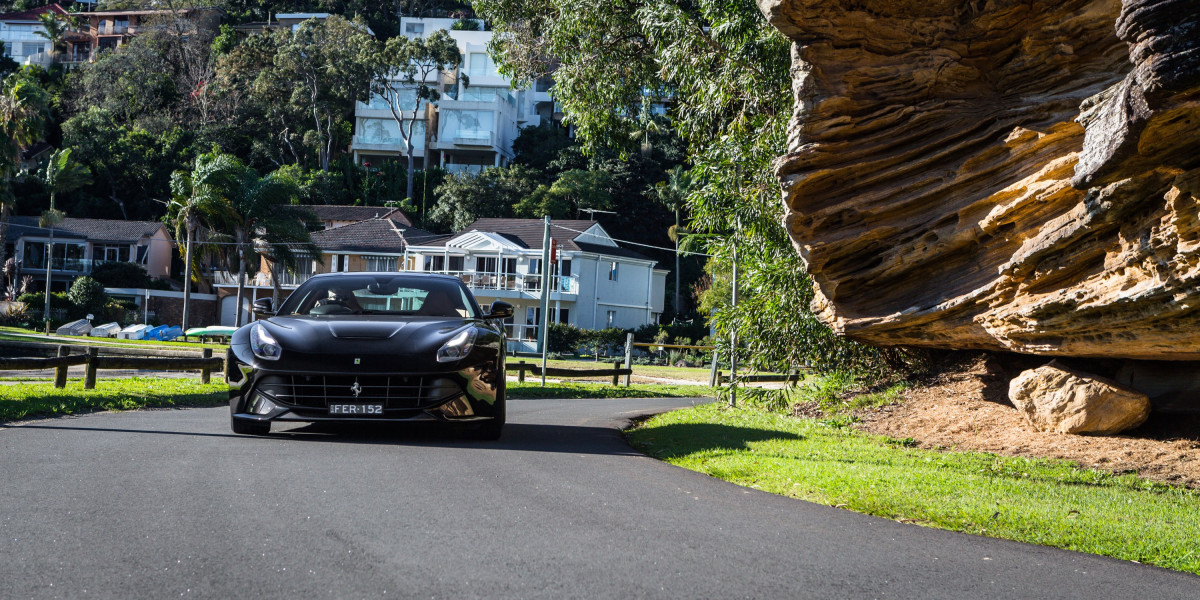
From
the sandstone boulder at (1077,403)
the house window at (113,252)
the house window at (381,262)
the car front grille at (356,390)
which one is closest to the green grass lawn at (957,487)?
the sandstone boulder at (1077,403)

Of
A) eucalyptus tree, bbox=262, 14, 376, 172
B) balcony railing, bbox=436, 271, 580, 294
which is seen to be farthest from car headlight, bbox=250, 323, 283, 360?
eucalyptus tree, bbox=262, 14, 376, 172

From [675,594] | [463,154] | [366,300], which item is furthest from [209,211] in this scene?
[675,594]

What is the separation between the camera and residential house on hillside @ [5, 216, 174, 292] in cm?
6612

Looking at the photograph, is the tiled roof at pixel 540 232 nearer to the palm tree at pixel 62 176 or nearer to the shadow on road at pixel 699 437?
the palm tree at pixel 62 176

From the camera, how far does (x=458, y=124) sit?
Result: 7950 cm

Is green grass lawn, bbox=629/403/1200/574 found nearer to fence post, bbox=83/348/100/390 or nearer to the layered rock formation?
the layered rock formation

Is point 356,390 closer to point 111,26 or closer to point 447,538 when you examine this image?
point 447,538

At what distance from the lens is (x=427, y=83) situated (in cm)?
8244

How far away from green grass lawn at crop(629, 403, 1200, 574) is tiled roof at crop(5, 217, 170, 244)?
6385 centimetres

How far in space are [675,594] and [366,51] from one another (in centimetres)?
7404

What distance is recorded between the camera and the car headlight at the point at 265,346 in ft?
28.5

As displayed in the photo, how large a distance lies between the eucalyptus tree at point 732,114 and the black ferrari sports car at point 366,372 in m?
6.53

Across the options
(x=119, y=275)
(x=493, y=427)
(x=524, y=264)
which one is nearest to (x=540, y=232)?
(x=524, y=264)

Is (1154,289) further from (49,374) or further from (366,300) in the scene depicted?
(49,374)
